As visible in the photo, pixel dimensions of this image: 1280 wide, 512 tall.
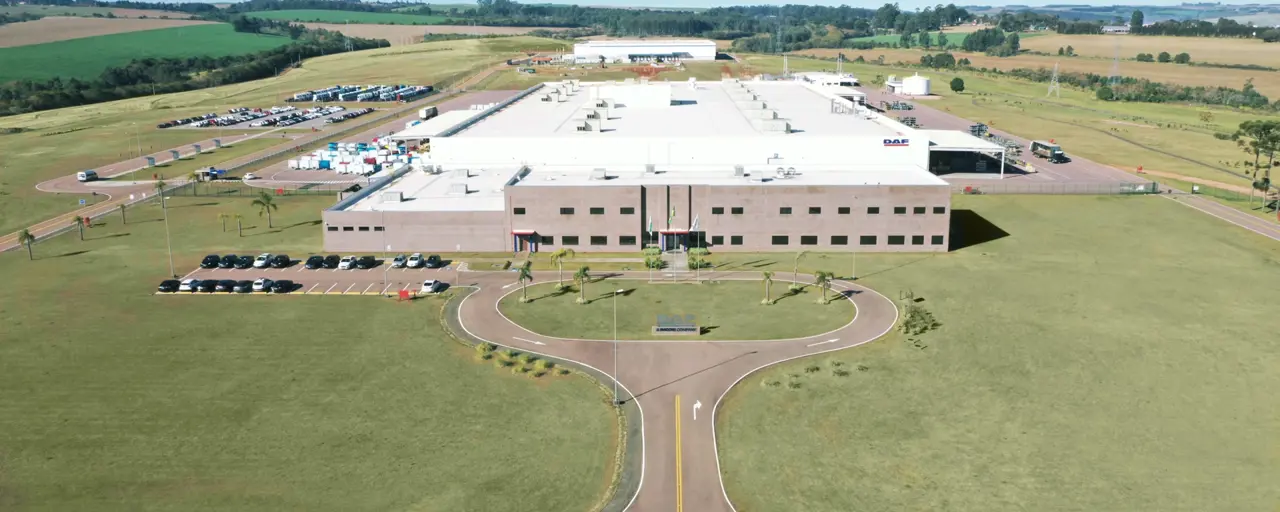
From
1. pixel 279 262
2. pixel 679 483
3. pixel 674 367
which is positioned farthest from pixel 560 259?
pixel 679 483

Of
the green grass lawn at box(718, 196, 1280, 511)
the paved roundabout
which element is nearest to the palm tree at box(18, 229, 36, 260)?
the paved roundabout

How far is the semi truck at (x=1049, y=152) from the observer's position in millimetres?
145750

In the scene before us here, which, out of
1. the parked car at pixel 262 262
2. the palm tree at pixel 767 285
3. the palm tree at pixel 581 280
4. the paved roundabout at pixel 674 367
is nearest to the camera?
the paved roundabout at pixel 674 367

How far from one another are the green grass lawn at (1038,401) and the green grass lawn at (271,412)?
A: 12.3 meters

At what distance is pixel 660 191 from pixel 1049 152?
3616 inches

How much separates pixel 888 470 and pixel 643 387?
1761cm

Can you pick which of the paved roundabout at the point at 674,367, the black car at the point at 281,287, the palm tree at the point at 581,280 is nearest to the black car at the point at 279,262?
the black car at the point at 281,287

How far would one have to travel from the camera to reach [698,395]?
5678 cm

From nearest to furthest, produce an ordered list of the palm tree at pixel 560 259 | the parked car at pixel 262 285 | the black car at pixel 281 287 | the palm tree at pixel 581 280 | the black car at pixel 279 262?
1. the palm tree at pixel 581 280
2. the parked car at pixel 262 285
3. the black car at pixel 281 287
4. the palm tree at pixel 560 259
5. the black car at pixel 279 262

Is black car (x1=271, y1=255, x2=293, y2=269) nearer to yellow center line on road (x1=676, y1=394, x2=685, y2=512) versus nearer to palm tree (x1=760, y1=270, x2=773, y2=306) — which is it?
palm tree (x1=760, y1=270, x2=773, y2=306)

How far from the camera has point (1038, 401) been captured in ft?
182

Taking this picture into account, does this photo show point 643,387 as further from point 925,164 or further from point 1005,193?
point 1005,193

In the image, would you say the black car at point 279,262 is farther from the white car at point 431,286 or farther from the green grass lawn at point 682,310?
the green grass lawn at point 682,310

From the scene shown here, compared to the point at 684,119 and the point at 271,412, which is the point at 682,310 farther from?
the point at 684,119
